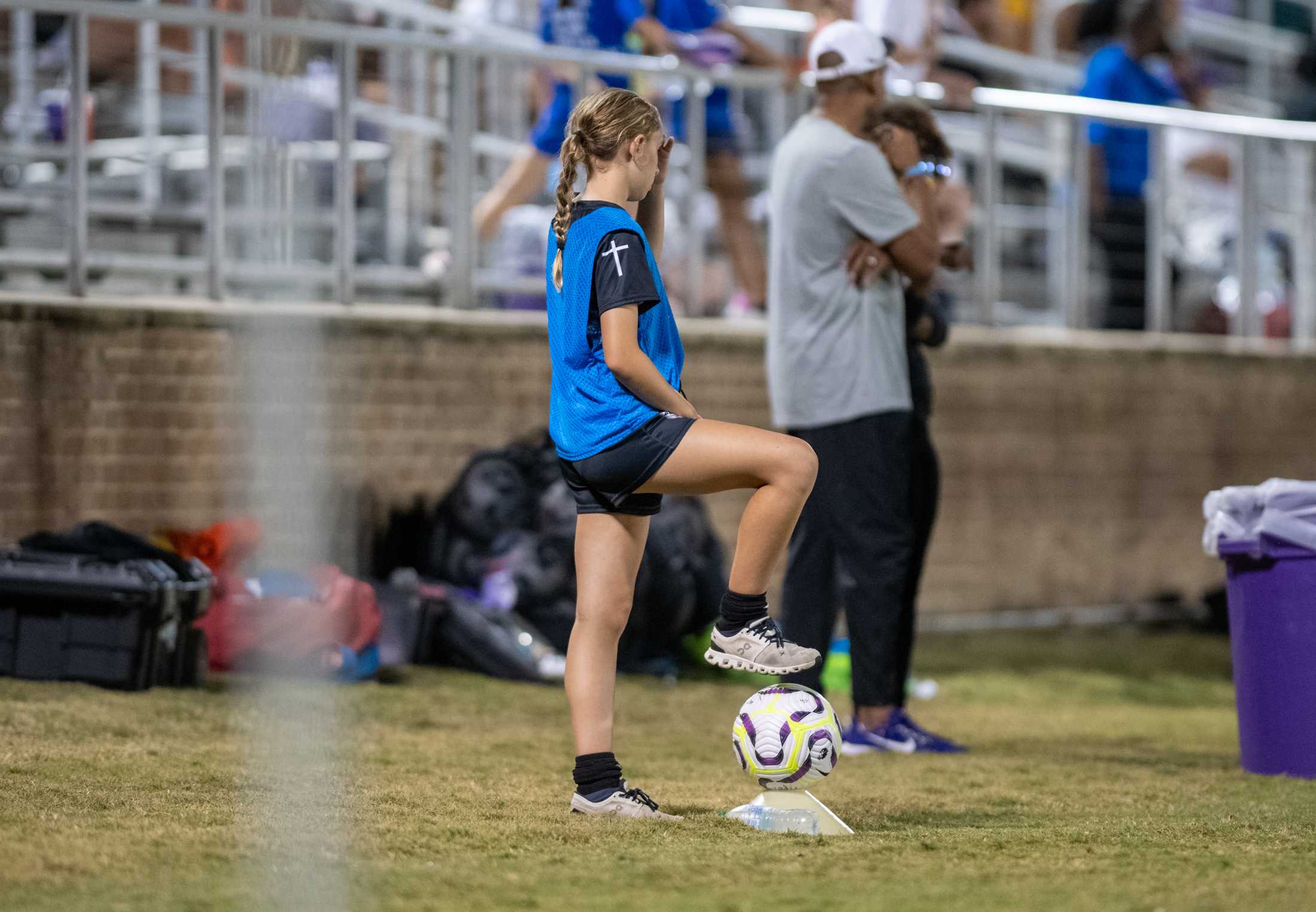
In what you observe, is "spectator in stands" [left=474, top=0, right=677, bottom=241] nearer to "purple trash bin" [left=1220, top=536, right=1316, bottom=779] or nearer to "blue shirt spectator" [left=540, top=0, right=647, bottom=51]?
"blue shirt spectator" [left=540, top=0, right=647, bottom=51]

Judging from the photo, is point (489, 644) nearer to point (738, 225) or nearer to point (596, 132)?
point (738, 225)


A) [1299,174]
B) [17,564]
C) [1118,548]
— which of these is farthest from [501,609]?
[1299,174]

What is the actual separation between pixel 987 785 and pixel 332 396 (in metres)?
3.60

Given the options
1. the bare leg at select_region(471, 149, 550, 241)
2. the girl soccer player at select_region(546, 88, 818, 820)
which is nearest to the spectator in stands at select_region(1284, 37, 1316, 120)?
the bare leg at select_region(471, 149, 550, 241)

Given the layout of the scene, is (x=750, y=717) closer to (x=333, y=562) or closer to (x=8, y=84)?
(x=333, y=562)

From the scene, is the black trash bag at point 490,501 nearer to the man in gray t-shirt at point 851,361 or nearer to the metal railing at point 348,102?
the metal railing at point 348,102

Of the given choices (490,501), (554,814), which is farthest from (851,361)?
(490,501)

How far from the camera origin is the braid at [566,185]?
381cm

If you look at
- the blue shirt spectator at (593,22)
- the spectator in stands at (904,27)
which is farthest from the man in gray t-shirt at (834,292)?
the spectator in stands at (904,27)

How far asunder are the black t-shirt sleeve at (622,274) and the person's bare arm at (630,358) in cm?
2

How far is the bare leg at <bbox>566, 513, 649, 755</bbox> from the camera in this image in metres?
3.85

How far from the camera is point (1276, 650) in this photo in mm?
4742

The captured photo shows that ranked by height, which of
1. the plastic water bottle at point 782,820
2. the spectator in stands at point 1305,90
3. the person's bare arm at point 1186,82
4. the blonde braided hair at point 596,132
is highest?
the spectator in stands at point 1305,90

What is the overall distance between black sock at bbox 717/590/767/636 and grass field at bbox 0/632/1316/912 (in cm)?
43
